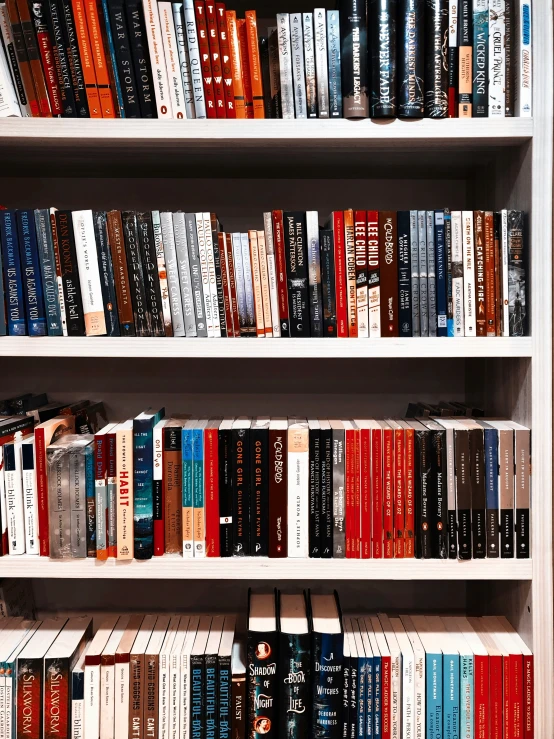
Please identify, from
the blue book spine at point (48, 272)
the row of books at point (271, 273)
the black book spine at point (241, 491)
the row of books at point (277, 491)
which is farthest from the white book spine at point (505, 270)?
the blue book spine at point (48, 272)

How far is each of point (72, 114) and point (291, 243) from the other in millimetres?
490

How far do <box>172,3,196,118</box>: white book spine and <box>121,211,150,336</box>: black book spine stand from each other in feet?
0.78

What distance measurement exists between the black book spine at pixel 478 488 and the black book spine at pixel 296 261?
412 millimetres

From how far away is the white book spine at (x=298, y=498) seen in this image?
3.63ft

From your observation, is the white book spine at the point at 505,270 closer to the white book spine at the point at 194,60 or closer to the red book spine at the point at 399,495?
the red book spine at the point at 399,495

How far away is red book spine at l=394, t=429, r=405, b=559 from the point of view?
111 centimetres

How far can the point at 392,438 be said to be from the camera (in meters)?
1.11

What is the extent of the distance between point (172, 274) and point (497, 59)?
29.0 inches

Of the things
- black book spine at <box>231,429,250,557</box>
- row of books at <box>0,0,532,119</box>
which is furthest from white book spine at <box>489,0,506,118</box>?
black book spine at <box>231,429,250,557</box>

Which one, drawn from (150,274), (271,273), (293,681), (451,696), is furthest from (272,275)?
(451,696)

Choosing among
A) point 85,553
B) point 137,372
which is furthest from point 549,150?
point 85,553

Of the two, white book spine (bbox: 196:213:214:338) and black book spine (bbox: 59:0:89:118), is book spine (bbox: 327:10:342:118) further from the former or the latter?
black book spine (bbox: 59:0:89:118)

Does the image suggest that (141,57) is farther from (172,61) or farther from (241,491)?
(241,491)

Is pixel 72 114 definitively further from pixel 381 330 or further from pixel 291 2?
pixel 381 330
